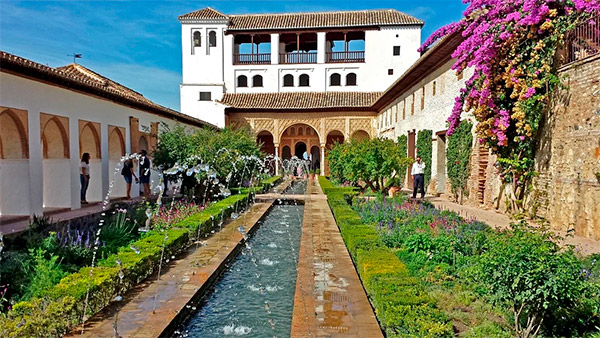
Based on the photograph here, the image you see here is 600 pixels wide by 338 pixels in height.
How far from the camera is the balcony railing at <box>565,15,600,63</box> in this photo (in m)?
8.00

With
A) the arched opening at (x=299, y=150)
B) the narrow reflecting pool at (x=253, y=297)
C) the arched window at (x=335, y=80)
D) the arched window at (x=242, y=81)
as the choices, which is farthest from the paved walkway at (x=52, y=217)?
the arched opening at (x=299, y=150)

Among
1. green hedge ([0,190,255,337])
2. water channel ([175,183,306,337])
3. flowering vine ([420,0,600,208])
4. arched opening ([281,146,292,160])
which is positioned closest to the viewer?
green hedge ([0,190,255,337])

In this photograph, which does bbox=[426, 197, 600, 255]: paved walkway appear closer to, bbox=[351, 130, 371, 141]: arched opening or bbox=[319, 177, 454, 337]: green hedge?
bbox=[319, 177, 454, 337]: green hedge

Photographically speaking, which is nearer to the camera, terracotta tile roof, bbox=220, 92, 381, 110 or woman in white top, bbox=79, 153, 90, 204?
woman in white top, bbox=79, 153, 90, 204

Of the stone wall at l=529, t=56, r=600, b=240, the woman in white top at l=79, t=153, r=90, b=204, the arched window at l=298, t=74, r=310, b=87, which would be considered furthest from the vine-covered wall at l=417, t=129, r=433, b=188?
the arched window at l=298, t=74, r=310, b=87

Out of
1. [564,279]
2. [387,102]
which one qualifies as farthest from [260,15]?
[564,279]

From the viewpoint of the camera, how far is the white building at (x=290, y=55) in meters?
30.2

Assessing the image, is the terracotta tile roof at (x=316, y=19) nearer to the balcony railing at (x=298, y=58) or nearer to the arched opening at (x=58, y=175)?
the balcony railing at (x=298, y=58)

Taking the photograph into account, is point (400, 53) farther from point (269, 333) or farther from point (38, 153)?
point (269, 333)

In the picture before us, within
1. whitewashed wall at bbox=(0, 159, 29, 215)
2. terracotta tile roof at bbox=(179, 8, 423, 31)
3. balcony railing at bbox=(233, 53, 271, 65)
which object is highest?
terracotta tile roof at bbox=(179, 8, 423, 31)

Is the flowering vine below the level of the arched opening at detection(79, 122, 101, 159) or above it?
above

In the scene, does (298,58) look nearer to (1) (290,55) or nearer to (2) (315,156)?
(1) (290,55)

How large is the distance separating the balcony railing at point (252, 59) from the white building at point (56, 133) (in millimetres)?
16659

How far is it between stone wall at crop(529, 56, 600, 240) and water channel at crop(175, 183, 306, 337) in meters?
5.02
